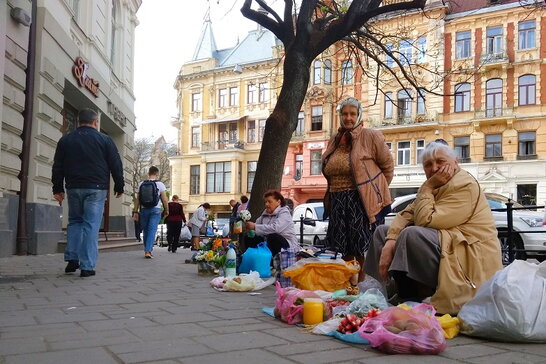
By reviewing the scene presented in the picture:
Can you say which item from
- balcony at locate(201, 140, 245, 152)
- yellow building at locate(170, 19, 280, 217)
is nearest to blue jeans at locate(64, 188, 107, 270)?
yellow building at locate(170, 19, 280, 217)

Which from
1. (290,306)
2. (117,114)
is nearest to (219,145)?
(117,114)

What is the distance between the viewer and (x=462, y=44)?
1267 inches

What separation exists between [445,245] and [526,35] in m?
31.4

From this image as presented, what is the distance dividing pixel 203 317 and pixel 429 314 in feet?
5.42

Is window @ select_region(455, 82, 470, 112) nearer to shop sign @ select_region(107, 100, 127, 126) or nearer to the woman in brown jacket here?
shop sign @ select_region(107, 100, 127, 126)

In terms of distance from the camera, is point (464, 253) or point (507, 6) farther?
point (507, 6)

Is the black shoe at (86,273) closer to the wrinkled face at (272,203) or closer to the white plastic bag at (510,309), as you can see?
the wrinkled face at (272,203)

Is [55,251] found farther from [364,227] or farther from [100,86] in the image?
[364,227]

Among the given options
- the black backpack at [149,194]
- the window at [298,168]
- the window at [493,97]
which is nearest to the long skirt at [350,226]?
the black backpack at [149,194]

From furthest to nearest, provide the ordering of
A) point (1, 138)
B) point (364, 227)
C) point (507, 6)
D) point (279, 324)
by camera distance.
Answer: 1. point (507, 6)
2. point (1, 138)
3. point (364, 227)
4. point (279, 324)

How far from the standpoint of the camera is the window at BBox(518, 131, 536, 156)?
29391 mm

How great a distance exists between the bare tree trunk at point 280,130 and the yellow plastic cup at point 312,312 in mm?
4720

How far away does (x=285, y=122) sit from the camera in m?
8.56

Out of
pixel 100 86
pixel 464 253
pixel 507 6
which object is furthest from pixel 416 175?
pixel 464 253
